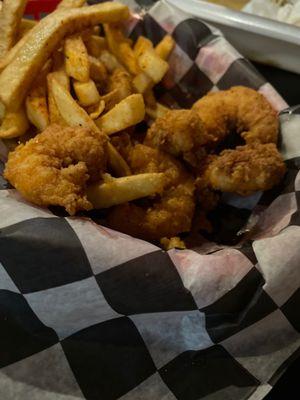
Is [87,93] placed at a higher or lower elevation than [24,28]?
lower

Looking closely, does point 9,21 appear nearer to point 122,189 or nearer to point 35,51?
point 35,51

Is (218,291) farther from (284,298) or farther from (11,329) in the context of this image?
(11,329)

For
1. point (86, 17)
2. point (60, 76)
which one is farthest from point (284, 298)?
point (86, 17)

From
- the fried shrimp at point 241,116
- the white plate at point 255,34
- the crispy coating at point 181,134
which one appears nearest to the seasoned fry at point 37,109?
the crispy coating at point 181,134

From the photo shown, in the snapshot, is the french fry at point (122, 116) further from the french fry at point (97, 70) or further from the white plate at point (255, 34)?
Result: the white plate at point (255, 34)

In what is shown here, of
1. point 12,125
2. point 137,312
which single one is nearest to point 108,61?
point 12,125

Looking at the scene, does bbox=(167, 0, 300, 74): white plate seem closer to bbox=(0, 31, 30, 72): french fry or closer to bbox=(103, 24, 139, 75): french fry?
bbox=(103, 24, 139, 75): french fry

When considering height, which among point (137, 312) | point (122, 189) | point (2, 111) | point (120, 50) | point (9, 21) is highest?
point (9, 21)
